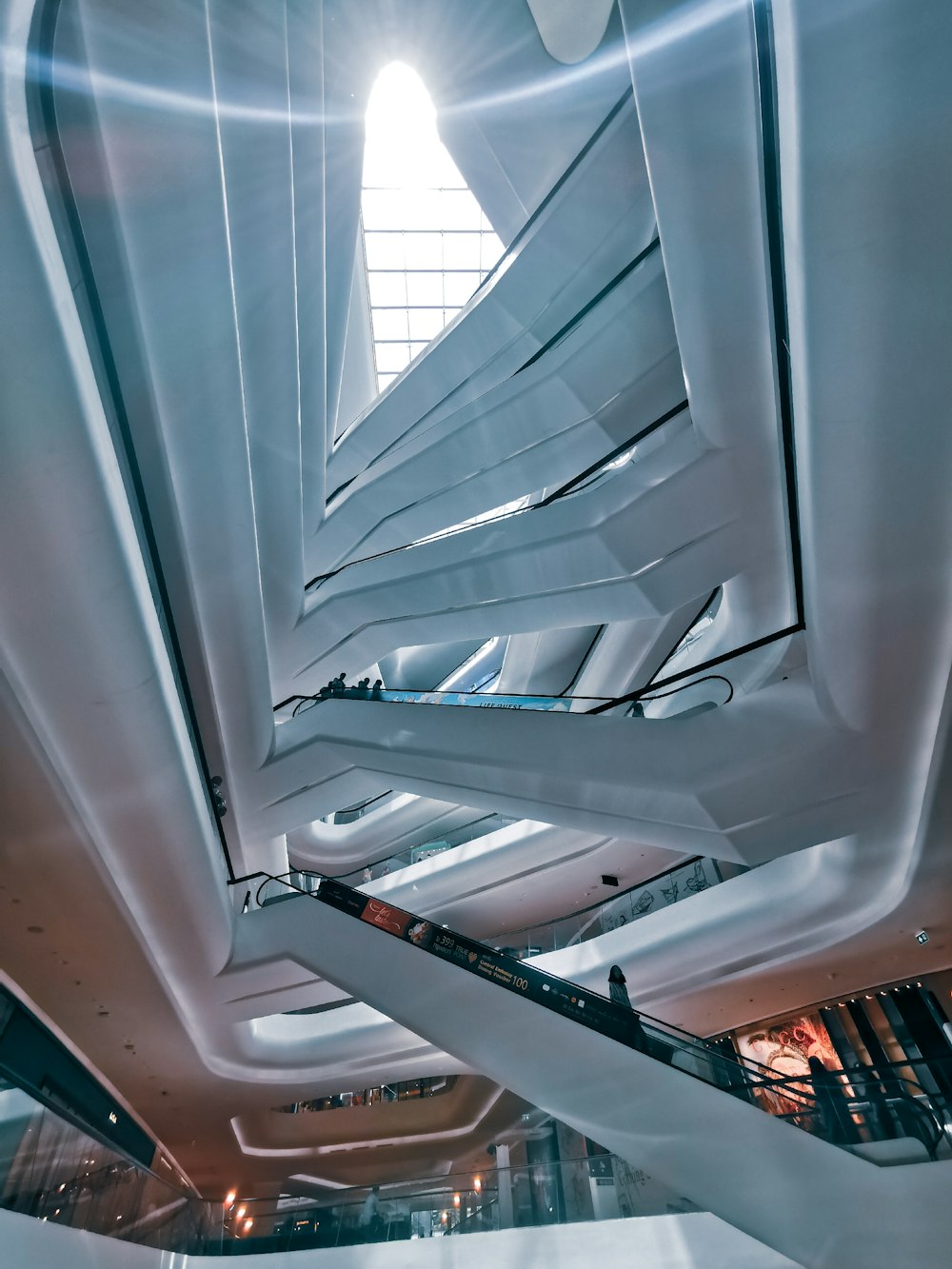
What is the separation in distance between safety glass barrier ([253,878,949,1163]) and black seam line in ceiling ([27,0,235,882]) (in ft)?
11.5

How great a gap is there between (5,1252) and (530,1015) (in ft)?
15.0

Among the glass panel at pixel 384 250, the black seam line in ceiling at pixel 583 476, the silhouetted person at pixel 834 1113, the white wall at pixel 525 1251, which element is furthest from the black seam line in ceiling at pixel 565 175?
the white wall at pixel 525 1251

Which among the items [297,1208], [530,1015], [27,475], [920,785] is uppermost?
[27,475]

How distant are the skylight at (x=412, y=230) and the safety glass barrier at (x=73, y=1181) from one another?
15.4 m

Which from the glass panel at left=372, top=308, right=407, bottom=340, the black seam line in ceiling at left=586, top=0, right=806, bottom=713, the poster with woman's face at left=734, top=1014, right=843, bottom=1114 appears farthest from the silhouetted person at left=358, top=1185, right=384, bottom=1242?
the glass panel at left=372, top=308, right=407, bottom=340

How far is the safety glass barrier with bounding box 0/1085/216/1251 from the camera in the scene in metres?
5.11

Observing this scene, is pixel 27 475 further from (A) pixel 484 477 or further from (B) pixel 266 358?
(A) pixel 484 477

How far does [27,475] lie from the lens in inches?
161

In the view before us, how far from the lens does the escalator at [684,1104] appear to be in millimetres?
5848

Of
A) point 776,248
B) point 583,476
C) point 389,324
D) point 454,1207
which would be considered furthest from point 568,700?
point 389,324

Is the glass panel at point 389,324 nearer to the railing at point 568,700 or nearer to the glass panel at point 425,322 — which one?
the glass panel at point 425,322

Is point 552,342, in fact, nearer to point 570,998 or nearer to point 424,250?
point 570,998

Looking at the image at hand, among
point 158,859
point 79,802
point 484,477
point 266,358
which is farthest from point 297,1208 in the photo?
point 266,358

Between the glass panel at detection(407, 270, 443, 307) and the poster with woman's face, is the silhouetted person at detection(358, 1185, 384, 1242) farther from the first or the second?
the glass panel at detection(407, 270, 443, 307)
